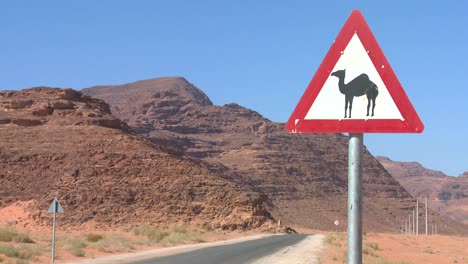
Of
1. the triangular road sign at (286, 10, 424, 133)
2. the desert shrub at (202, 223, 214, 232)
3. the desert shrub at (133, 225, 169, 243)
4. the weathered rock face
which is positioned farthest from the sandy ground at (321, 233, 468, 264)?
the weathered rock face

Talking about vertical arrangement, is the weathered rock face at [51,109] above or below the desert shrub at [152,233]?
above

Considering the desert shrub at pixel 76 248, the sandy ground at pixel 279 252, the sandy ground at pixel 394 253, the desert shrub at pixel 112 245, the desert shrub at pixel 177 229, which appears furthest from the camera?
the desert shrub at pixel 177 229

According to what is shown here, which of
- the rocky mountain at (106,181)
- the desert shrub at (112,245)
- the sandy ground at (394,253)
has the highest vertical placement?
Result: the rocky mountain at (106,181)

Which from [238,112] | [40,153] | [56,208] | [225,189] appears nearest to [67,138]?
[40,153]

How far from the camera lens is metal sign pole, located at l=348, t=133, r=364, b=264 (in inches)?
137

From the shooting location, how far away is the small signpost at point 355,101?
352cm

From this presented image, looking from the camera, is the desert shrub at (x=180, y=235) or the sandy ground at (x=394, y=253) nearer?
the sandy ground at (x=394, y=253)

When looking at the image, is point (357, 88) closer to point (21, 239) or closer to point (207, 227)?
point (21, 239)

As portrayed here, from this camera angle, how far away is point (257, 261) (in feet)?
77.8

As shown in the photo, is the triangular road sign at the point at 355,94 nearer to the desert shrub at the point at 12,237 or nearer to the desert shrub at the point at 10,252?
the desert shrub at the point at 10,252

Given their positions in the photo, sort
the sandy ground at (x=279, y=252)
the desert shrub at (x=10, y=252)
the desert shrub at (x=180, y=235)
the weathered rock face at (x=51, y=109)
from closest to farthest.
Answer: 1. the desert shrub at (x=10, y=252)
2. the sandy ground at (x=279, y=252)
3. the desert shrub at (x=180, y=235)
4. the weathered rock face at (x=51, y=109)

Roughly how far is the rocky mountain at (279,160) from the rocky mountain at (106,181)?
36636 mm

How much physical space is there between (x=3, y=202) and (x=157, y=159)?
13.5 metres

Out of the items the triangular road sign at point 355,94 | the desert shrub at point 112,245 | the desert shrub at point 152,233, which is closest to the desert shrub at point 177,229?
the desert shrub at point 152,233
